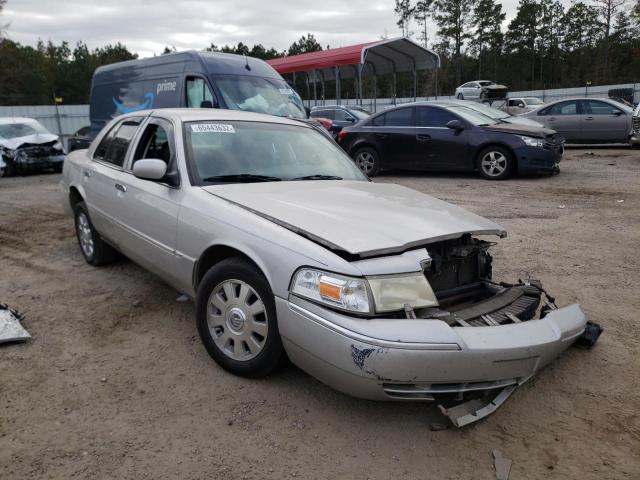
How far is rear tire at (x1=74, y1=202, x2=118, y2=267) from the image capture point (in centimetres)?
503

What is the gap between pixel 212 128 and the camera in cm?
382

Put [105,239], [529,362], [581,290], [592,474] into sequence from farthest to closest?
[105,239], [581,290], [529,362], [592,474]

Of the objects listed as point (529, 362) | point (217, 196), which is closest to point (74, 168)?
point (217, 196)

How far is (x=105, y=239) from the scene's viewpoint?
4750 millimetres

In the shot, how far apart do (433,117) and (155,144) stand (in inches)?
301

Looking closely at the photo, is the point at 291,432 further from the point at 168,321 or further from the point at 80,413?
the point at 168,321

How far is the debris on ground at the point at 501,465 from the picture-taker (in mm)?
2289

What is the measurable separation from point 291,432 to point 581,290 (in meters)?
2.92

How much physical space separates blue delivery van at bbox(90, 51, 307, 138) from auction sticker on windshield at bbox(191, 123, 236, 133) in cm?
560

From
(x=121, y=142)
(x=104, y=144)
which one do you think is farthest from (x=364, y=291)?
(x=104, y=144)

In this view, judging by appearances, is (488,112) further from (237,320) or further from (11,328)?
(11,328)

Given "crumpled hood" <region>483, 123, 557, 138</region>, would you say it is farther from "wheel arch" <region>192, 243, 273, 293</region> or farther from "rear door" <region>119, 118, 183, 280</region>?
"wheel arch" <region>192, 243, 273, 293</region>

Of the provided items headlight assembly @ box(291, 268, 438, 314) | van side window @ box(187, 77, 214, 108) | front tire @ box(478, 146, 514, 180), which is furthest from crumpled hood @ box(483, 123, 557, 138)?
headlight assembly @ box(291, 268, 438, 314)

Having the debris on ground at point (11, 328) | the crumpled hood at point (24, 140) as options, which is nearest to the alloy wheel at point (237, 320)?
the debris on ground at point (11, 328)
